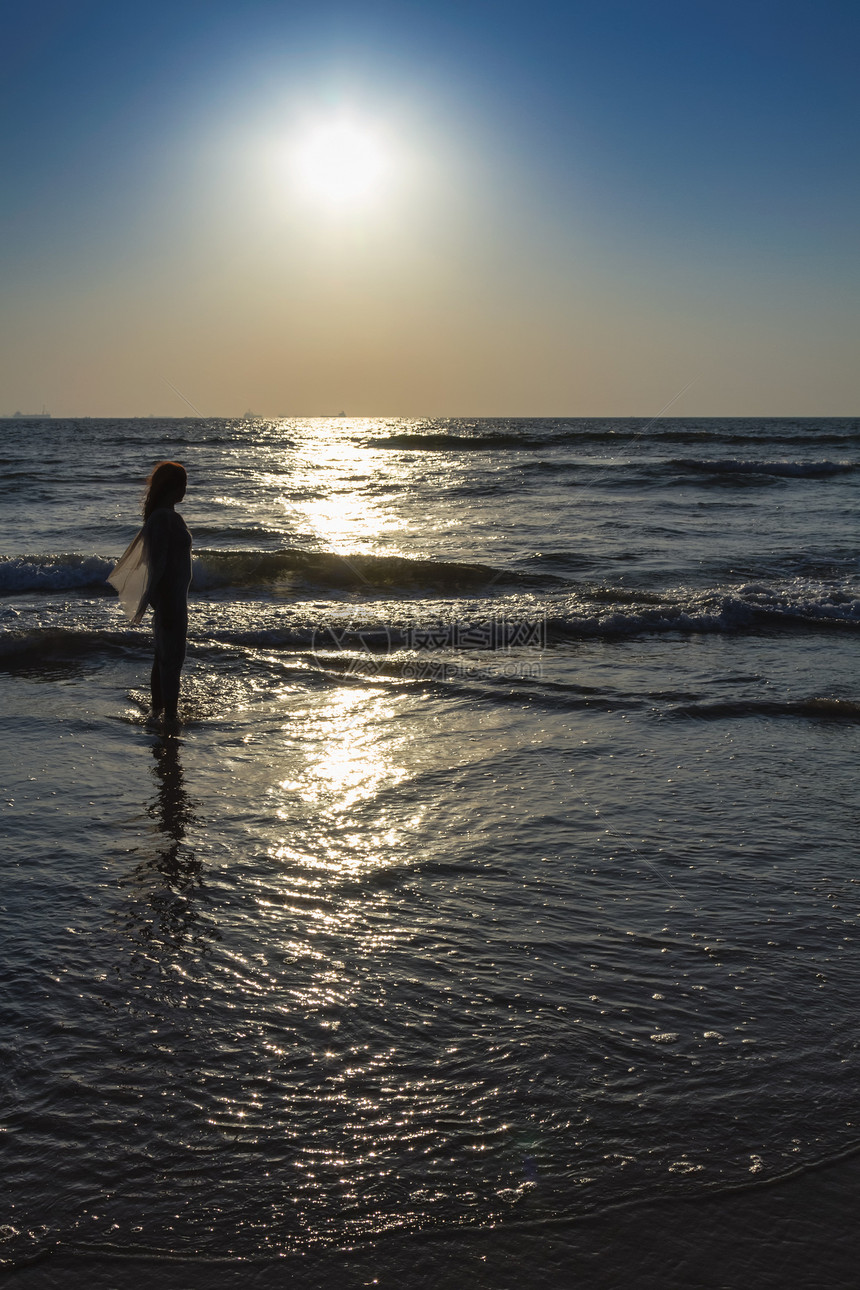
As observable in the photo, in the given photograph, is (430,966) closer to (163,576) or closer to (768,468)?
(163,576)

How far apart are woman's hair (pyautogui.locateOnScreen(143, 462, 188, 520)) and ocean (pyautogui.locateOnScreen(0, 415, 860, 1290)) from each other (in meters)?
1.50

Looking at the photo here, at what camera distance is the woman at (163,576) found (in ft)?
21.5

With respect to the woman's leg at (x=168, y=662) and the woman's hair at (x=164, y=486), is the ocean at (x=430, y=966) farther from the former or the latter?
the woman's hair at (x=164, y=486)

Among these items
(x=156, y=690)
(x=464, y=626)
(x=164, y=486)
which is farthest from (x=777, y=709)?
(x=164, y=486)

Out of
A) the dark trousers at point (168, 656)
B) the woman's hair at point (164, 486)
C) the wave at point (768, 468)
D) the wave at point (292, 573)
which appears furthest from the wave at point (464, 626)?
the wave at point (768, 468)

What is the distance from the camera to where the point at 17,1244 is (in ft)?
6.95

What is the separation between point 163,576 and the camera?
6641mm

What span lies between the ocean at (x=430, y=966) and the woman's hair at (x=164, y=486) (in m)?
1.50

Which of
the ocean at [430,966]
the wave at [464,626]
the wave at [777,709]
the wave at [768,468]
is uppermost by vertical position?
the wave at [768,468]

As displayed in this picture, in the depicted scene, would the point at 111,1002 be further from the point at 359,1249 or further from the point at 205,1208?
the point at 359,1249

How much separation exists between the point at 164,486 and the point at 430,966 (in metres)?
4.33

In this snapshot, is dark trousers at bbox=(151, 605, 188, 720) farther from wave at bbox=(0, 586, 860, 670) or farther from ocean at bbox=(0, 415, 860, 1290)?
wave at bbox=(0, 586, 860, 670)

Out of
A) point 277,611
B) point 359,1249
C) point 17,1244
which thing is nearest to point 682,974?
point 359,1249

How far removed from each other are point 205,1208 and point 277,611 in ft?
29.4
